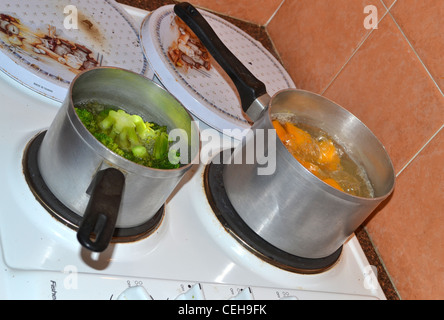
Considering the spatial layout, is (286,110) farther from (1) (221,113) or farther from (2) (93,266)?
(2) (93,266)

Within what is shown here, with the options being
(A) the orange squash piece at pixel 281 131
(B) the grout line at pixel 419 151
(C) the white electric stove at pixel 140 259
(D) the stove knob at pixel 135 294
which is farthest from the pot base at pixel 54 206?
(B) the grout line at pixel 419 151

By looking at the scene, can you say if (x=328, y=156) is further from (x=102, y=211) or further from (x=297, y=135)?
(x=102, y=211)

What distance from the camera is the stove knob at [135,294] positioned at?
1.72 feet

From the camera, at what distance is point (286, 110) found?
838mm

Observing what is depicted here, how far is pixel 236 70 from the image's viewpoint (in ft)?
2.60

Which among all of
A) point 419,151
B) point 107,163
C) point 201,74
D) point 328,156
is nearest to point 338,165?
point 328,156

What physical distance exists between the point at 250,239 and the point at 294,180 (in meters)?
0.13

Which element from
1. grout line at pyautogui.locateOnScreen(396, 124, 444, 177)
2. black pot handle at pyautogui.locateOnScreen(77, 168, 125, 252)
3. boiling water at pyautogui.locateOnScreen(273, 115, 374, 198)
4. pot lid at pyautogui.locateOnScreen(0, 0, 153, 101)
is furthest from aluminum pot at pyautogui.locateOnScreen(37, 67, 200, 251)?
grout line at pyautogui.locateOnScreen(396, 124, 444, 177)

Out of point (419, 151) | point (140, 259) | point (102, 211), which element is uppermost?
point (419, 151)

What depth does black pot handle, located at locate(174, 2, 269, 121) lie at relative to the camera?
Result: 30.7 inches

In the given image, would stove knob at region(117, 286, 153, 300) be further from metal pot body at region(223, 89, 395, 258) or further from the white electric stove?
metal pot body at region(223, 89, 395, 258)

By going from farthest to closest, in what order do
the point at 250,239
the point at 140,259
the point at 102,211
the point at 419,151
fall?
the point at 419,151
the point at 250,239
the point at 140,259
the point at 102,211

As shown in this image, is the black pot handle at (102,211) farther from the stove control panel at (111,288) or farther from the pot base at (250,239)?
the pot base at (250,239)
